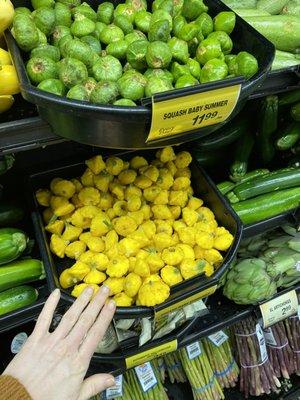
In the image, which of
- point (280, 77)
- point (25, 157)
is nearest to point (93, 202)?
point (25, 157)

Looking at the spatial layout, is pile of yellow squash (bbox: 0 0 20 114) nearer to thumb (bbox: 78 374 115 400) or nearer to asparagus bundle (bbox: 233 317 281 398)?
thumb (bbox: 78 374 115 400)

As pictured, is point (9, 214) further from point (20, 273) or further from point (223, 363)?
point (223, 363)

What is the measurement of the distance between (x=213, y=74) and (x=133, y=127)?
10.2 inches

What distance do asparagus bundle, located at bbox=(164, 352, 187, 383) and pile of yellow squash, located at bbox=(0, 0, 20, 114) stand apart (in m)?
1.18

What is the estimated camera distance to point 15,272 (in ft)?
3.68

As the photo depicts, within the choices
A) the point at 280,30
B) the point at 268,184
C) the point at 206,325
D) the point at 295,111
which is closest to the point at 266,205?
the point at 268,184

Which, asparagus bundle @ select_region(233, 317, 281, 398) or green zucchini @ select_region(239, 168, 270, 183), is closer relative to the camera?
green zucchini @ select_region(239, 168, 270, 183)

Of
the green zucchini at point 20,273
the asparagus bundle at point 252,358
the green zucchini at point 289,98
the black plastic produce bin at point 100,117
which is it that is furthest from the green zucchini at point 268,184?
the green zucchini at point 20,273

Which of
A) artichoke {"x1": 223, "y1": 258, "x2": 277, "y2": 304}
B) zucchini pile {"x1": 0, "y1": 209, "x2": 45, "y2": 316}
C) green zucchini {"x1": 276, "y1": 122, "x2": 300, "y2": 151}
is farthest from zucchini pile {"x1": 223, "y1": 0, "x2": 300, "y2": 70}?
zucchini pile {"x1": 0, "y1": 209, "x2": 45, "y2": 316}

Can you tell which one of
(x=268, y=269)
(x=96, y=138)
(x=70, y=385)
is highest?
(x=96, y=138)

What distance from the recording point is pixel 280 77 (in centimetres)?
110

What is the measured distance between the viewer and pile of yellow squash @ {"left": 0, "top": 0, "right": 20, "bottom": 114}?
0.88m

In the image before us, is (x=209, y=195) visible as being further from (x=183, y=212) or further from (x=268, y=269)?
(x=268, y=269)

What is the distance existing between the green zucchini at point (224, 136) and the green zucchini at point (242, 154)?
3 centimetres
